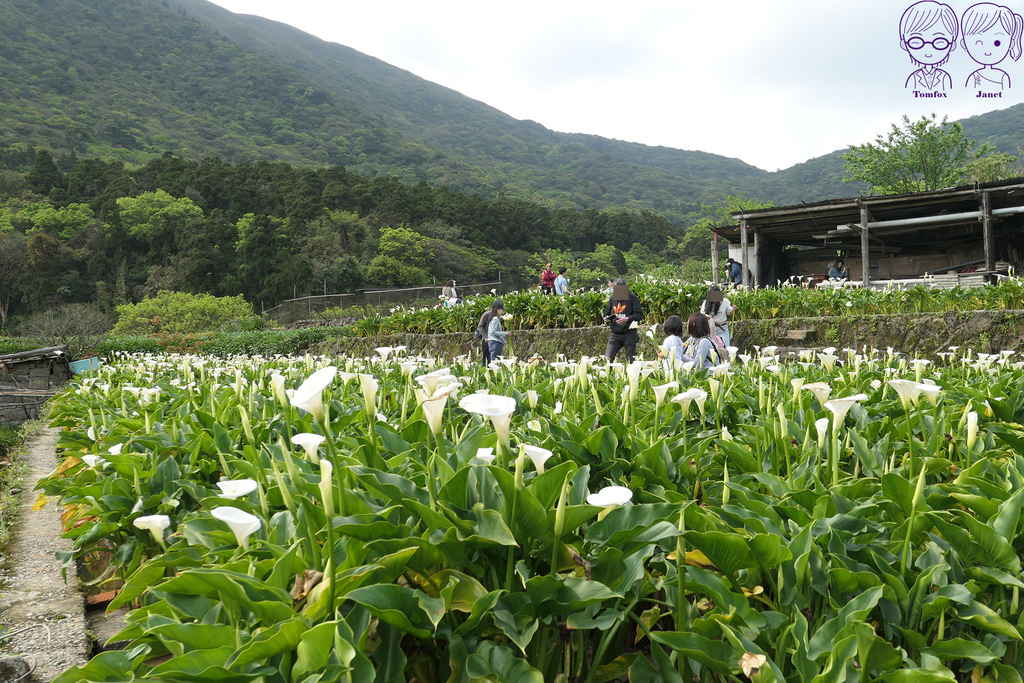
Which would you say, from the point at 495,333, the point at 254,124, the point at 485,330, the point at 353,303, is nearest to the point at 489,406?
the point at 495,333

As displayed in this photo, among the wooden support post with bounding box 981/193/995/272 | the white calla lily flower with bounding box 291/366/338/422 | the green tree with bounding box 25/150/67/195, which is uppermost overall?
the green tree with bounding box 25/150/67/195

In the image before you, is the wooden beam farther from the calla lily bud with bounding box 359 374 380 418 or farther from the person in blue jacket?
the calla lily bud with bounding box 359 374 380 418

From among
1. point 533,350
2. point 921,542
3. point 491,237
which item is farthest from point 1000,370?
point 491,237

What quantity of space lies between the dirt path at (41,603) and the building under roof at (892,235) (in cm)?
1423

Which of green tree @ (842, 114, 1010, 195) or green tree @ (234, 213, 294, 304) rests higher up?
green tree @ (842, 114, 1010, 195)

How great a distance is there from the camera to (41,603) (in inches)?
74.8

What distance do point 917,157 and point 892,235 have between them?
2678 cm

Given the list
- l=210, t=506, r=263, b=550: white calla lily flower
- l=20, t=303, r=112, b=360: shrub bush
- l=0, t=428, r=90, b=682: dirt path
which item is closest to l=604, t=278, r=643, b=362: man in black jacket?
l=0, t=428, r=90, b=682: dirt path

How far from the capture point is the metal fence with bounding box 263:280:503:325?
26.0 meters

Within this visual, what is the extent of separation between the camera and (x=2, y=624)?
1729 millimetres

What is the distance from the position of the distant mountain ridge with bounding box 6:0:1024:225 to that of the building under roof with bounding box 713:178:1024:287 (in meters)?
45.6

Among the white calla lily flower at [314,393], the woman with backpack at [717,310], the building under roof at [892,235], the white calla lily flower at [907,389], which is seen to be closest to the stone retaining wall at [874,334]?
the woman with backpack at [717,310]

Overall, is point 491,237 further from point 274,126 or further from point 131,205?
point 274,126

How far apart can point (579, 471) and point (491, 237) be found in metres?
47.3
